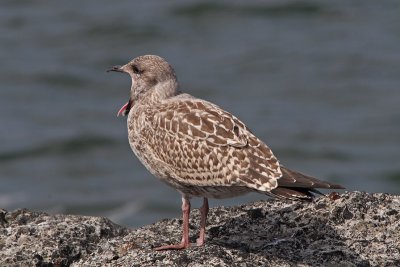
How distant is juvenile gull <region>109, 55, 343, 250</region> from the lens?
7.43 m

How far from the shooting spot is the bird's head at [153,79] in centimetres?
844

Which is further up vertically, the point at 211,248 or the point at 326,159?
the point at 211,248

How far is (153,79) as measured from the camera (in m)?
8.49

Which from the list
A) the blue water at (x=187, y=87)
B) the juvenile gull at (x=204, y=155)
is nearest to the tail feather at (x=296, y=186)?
the juvenile gull at (x=204, y=155)

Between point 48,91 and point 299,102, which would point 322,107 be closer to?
point 299,102

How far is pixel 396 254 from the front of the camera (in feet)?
24.5

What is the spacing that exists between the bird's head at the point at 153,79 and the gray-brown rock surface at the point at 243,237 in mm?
1021

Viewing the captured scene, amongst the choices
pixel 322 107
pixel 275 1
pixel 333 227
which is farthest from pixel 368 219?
pixel 275 1

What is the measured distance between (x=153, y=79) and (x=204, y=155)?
106 cm

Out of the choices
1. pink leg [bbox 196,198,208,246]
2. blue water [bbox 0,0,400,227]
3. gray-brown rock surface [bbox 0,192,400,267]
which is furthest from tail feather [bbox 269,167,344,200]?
blue water [bbox 0,0,400,227]

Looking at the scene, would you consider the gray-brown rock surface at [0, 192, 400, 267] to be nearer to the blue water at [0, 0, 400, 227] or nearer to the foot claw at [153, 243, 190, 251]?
the foot claw at [153, 243, 190, 251]

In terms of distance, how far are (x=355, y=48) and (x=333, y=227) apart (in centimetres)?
1738

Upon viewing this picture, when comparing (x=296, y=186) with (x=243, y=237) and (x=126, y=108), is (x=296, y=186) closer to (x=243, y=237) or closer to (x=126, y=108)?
(x=243, y=237)

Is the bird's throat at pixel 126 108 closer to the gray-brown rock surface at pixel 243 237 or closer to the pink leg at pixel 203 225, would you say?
the gray-brown rock surface at pixel 243 237
